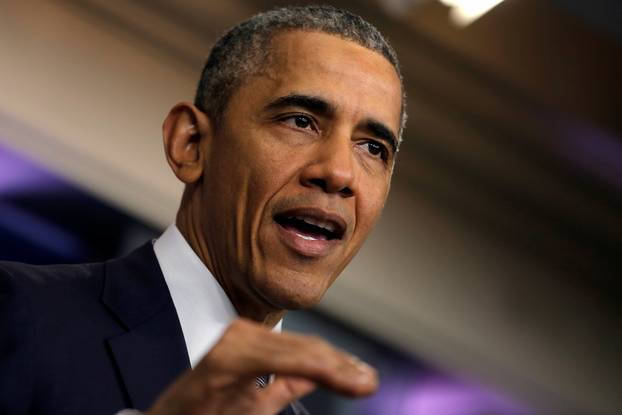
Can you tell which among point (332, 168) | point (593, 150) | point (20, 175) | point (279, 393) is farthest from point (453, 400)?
point (279, 393)

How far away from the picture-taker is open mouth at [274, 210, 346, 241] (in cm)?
111

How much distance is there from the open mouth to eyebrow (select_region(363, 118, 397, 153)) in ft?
0.38

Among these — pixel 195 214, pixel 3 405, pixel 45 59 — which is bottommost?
pixel 3 405

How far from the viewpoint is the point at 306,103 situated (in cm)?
115

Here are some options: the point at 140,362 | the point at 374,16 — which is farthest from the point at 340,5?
the point at 140,362

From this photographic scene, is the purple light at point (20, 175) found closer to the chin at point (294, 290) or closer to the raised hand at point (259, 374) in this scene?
the chin at point (294, 290)

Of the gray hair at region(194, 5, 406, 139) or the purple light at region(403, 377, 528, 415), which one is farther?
the purple light at region(403, 377, 528, 415)

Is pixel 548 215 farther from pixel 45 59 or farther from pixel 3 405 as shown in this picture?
pixel 3 405

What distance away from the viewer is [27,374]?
3.05ft

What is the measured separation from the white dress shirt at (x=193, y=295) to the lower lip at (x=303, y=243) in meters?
0.10

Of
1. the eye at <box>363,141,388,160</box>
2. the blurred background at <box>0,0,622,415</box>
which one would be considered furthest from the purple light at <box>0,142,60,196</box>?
the eye at <box>363,141,388,160</box>

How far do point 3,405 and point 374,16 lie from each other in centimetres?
246

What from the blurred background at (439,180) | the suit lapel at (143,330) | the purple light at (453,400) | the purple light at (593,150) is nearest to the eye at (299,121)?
the suit lapel at (143,330)

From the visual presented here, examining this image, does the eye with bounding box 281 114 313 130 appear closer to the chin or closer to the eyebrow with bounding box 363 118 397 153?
the eyebrow with bounding box 363 118 397 153
